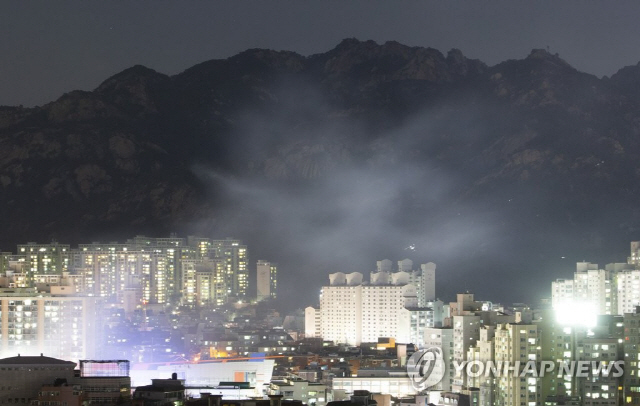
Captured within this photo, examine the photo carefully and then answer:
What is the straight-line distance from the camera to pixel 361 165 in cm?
6750

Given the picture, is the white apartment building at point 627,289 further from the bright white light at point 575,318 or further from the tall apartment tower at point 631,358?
the tall apartment tower at point 631,358

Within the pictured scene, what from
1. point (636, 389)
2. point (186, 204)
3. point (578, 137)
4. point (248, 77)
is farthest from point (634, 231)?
point (248, 77)

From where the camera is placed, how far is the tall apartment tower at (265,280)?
2146 inches

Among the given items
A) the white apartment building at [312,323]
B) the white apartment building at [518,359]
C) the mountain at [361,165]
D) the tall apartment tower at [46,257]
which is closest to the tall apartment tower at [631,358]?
the white apartment building at [518,359]

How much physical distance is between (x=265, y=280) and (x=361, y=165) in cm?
1407

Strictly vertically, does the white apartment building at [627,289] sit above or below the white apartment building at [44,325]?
above

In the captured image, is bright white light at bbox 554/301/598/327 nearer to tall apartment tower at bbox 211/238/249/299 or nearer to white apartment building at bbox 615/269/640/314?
white apartment building at bbox 615/269/640/314

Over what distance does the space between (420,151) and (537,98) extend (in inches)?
235

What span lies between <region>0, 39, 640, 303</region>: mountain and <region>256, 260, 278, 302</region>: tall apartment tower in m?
0.68

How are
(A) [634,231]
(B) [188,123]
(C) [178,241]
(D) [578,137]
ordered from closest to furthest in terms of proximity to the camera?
(A) [634,231], (C) [178,241], (D) [578,137], (B) [188,123]

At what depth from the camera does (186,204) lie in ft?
209

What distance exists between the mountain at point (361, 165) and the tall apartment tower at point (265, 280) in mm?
683

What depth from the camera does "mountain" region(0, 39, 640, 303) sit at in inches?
2174

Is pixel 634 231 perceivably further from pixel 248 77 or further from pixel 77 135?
pixel 248 77
